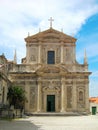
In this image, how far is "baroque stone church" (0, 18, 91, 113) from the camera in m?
39.2

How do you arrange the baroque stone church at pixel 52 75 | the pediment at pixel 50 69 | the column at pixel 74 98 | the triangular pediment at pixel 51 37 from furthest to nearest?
the triangular pediment at pixel 51 37, the pediment at pixel 50 69, the baroque stone church at pixel 52 75, the column at pixel 74 98

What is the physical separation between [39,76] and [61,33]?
24.5ft

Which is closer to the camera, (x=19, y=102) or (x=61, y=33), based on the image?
(x=19, y=102)

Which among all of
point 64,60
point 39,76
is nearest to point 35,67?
point 39,76

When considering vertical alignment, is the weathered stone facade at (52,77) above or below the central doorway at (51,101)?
above

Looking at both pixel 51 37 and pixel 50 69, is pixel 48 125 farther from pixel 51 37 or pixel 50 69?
pixel 51 37

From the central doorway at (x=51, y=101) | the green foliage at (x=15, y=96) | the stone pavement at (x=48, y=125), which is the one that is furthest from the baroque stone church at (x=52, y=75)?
the stone pavement at (x=48, y=125)

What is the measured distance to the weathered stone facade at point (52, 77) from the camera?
39250 millimetres

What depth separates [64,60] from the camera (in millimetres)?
40844

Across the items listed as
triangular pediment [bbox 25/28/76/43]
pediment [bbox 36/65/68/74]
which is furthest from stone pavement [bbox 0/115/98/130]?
triangular pediment [bbox 25/28/76/43]

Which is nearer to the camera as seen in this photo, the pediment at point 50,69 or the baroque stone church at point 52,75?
the baroque stone church at point 52,75

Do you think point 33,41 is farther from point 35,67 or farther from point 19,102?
point 19,102

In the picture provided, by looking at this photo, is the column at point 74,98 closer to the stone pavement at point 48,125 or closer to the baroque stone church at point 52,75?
the baroque stone church at point 52,75

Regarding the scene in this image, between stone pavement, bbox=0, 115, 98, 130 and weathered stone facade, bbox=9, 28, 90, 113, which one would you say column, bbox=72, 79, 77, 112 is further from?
stone pavement, bbox=0, 115, 98, 130
